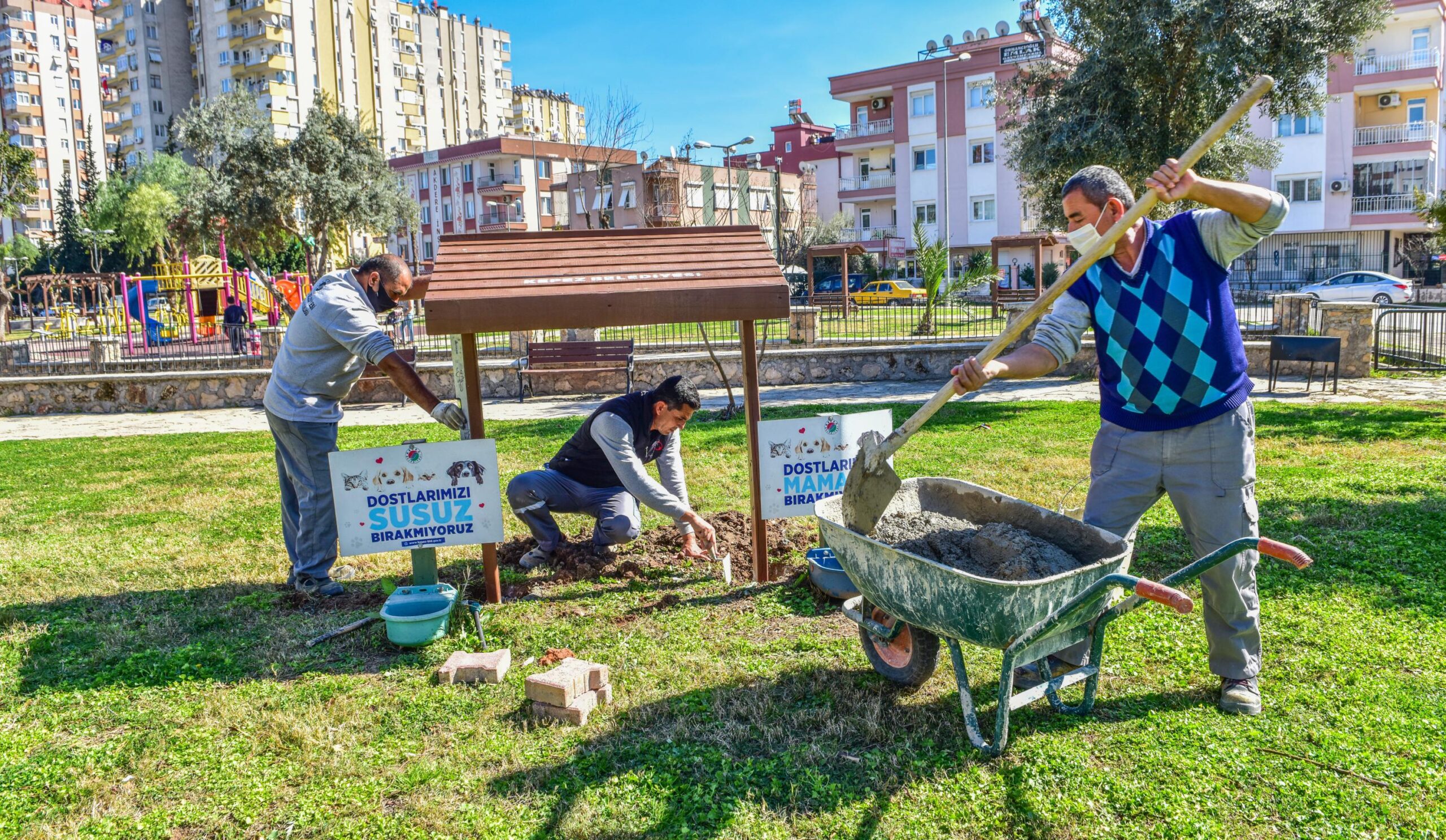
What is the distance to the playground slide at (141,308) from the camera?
79.8 feet

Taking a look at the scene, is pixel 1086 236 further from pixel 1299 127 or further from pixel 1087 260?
pixel 1299 127

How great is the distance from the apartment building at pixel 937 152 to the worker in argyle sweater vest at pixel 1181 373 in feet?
144

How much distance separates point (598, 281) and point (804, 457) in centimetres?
153

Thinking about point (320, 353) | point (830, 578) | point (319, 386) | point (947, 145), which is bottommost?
point (830, 578)

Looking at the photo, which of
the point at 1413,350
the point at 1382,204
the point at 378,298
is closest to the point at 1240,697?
the point at 378,298

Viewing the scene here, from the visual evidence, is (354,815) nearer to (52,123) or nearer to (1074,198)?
(1074,198)

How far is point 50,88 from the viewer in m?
83.5

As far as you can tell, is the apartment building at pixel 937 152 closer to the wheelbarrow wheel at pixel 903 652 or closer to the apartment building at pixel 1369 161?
the apartment building at pixel 1369 161

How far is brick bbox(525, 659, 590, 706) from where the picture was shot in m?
3.88

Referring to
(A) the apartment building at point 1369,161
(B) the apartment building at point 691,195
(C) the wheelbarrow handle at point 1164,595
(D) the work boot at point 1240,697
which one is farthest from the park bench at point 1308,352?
(B) the apartment building at point 691,195

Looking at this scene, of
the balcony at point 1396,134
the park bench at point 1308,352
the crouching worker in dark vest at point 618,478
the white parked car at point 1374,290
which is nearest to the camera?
the crouching worker in dark vest at point 618,478

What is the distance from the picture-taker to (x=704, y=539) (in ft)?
17.3

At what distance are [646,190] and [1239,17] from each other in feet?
150

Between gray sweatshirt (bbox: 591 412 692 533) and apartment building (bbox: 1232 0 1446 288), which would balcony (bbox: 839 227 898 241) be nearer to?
apartment building (bbox: 1232 0 1446 288)
